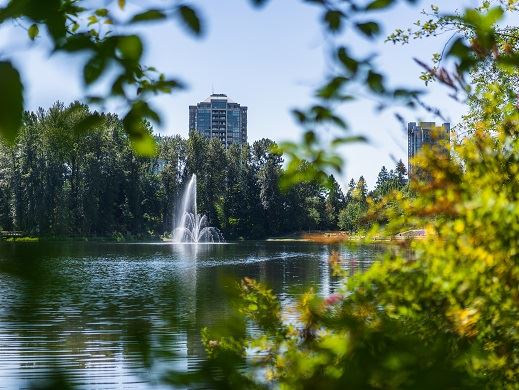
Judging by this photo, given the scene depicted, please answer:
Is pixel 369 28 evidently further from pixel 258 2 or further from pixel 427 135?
pixel 427 135

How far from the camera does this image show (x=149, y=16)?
39.5 inches

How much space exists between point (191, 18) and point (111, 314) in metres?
13.1

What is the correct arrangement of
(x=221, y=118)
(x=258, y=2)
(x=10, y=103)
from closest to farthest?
(x=10, y=103), (x=258, y=2), (x=221, y=118)

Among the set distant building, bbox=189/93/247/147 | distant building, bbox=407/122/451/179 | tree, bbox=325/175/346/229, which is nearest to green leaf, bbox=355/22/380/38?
distant building, bbox=407/122/451/179

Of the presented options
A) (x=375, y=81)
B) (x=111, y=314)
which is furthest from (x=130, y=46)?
(x=111, y=314)

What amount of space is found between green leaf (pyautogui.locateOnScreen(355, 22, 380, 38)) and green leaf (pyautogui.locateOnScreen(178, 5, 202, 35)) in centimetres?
57

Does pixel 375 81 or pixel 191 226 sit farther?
pixel 191 226

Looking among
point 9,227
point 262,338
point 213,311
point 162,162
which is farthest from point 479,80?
point 162,162

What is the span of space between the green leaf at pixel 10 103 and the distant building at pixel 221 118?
16897cm

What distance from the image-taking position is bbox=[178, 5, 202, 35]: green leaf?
1130 mm

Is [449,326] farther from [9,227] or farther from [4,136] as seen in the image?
[9,227]

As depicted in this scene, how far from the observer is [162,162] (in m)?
71.2

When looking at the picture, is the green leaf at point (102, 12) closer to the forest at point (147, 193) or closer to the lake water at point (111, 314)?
the lake water at point (111, 314)

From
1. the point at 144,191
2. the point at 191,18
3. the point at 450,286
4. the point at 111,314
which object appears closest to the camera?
the point at 191,18
